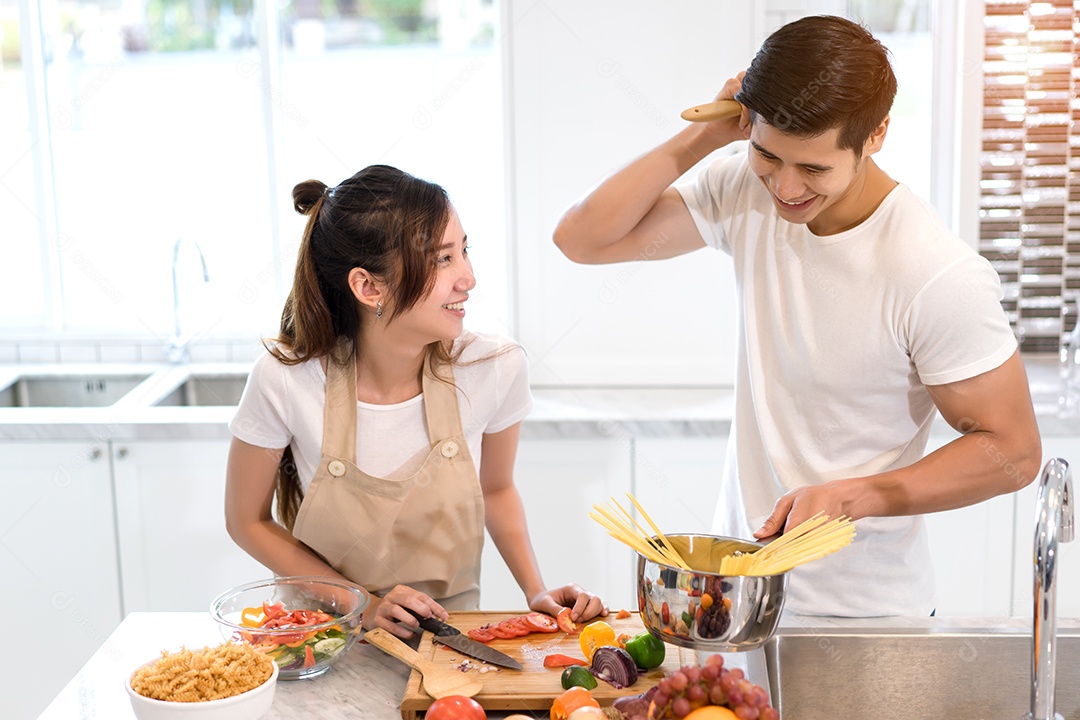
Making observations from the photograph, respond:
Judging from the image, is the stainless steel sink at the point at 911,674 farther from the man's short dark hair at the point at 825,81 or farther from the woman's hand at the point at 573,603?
the man's short dark hair at the point at 825,81

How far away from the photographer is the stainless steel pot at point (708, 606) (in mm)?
1197

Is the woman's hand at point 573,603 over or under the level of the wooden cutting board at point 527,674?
over

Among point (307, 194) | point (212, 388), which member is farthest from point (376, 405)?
point (212, 388)

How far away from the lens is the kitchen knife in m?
1.38

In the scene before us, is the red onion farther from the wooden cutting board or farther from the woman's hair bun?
the woman's hair bun

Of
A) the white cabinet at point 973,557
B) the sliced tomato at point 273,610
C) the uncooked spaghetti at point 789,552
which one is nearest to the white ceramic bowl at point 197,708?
the sliced tomato at point 273,610

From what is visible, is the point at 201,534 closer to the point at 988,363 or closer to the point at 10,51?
the point at 10,51

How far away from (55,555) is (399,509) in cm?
145

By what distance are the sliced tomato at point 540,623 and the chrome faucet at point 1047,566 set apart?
1.91ft

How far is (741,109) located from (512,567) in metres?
0.81

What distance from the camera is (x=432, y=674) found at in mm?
1343

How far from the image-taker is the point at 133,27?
322 cm

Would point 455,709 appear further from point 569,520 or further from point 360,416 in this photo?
point 569,520

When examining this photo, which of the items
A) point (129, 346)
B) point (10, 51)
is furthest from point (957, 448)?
point (10, 51)
